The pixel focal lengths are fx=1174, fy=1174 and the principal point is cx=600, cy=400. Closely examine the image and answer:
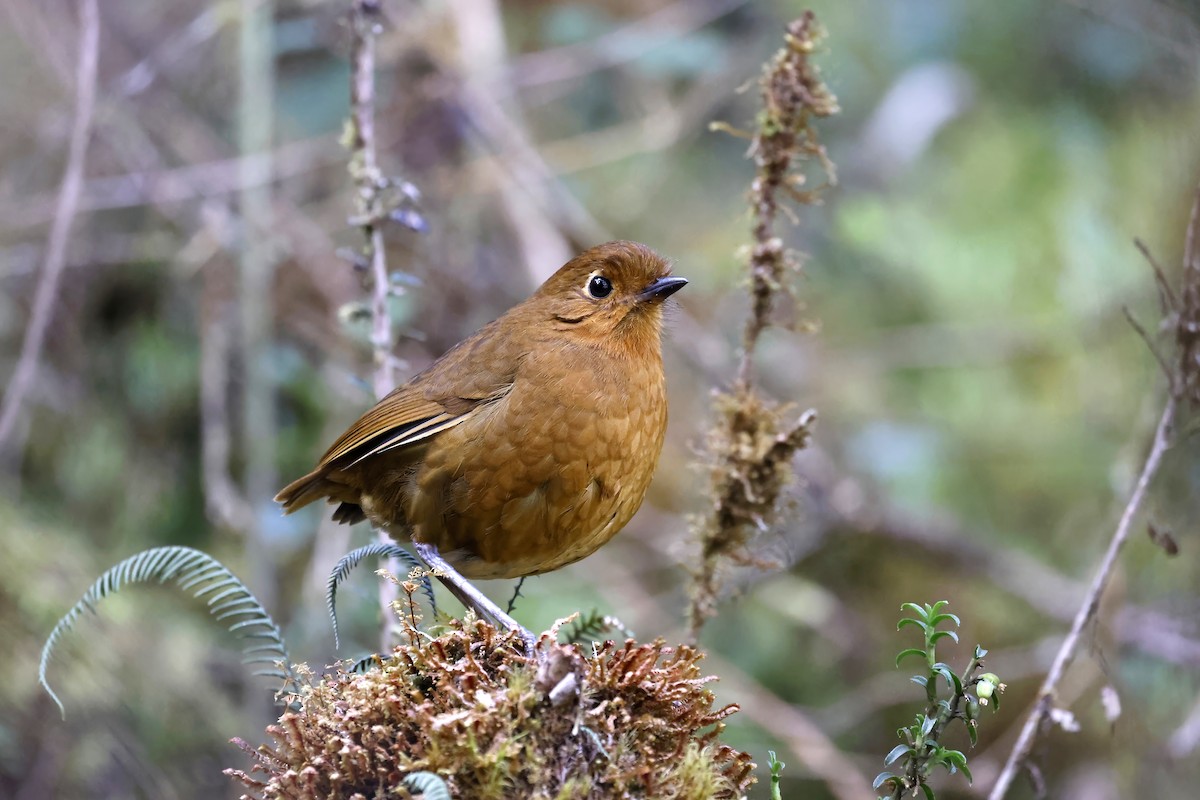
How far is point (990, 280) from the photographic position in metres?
6.61

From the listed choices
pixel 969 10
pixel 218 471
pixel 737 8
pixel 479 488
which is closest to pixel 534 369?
pixel 479 488

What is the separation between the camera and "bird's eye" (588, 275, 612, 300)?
354cm

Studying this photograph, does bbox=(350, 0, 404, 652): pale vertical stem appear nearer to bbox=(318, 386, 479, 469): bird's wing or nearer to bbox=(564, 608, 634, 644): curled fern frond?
bbox=(318, 386, 479, 469): bird's wing

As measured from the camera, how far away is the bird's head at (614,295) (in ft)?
11.3

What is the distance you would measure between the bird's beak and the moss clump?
1596 millimetres

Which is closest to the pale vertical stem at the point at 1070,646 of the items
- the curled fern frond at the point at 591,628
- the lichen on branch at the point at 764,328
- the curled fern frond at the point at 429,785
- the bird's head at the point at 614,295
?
the lichen on branch at the point at 764,328

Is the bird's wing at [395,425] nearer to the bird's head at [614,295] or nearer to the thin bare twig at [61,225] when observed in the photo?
the bird's head at [614,295]

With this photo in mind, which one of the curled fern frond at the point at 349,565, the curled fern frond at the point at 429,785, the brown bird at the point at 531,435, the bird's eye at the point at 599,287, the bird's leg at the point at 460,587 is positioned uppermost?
the bird's eye at the point at 599,287

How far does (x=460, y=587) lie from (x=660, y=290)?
107 cm

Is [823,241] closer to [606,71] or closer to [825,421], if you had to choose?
[825,421]

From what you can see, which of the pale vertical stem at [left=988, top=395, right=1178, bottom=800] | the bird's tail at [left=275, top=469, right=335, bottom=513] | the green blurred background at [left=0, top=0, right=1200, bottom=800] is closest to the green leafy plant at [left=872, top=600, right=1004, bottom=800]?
the pale vertical stem at [left=988, top=395, right=1178, bottom=800]

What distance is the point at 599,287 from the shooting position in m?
3.55

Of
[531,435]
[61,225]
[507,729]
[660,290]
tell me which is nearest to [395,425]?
[531,435]

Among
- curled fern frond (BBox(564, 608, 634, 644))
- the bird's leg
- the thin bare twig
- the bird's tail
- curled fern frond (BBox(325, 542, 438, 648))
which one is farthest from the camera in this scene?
the thin bare twig
